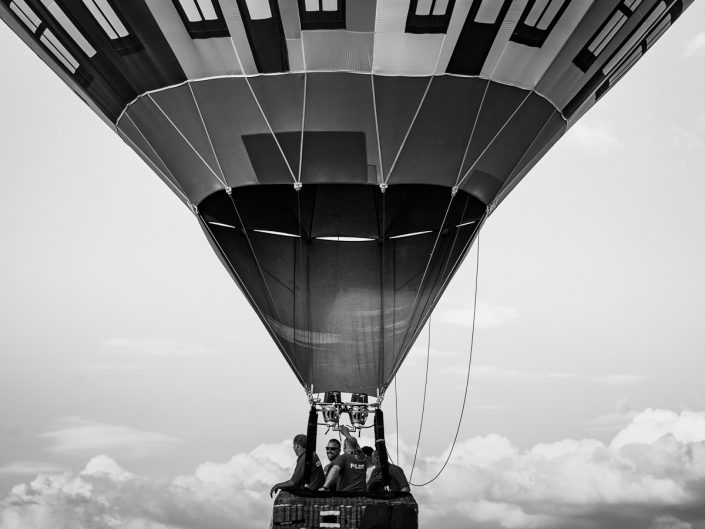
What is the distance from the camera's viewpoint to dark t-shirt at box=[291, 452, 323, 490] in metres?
8.66

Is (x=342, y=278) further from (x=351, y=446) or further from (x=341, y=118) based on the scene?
(x=351, y=446)

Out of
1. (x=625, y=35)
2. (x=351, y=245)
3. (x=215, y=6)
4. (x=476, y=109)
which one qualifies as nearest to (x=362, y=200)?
(x=351, y=245)

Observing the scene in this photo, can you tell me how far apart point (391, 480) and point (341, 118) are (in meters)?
3.65

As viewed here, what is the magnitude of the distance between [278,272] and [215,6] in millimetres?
3090

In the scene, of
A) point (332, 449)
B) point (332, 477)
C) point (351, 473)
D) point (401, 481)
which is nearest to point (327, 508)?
point (332, 477)

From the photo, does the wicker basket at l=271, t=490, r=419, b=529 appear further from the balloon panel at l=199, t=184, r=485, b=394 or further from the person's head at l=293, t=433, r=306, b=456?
the balloon panel at l=199, t=184, r=485, b=394

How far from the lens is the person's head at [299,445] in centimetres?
888

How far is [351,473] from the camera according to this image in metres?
8.64

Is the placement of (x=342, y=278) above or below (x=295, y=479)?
above

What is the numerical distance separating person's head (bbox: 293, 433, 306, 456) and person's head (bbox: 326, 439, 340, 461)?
24cm

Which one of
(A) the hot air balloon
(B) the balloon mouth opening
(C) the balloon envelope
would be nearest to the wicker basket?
(A) the hot air balloon

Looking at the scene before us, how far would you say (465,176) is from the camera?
1052cm

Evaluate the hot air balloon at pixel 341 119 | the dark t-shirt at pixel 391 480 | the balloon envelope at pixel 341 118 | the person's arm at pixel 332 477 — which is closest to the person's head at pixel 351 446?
the person's arm at pixel 332 477

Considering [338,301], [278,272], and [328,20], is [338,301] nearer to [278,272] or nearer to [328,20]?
[278,272]
